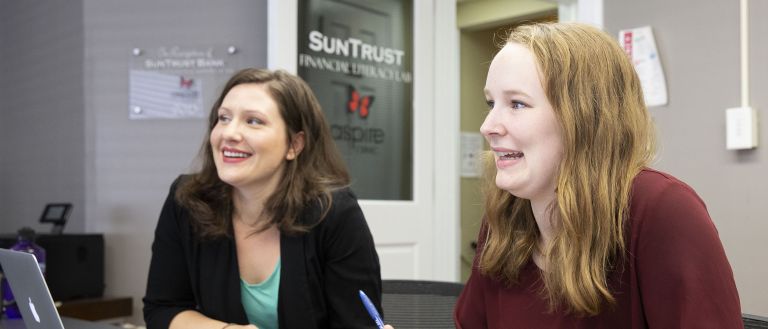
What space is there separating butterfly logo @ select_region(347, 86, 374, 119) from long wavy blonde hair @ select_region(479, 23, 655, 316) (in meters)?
2.21

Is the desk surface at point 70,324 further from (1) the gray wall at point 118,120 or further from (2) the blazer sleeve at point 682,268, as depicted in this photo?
(1) the gray wall at point 118,120

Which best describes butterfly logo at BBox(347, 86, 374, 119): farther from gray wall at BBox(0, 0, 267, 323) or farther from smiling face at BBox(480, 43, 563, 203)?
smiling face at BBox(480, 43, 563, 203)

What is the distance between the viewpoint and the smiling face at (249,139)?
156 cm

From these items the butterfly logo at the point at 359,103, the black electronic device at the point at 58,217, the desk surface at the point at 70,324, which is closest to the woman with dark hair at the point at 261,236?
the desk surface at the point at 70,324

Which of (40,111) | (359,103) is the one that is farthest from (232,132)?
(40,111)

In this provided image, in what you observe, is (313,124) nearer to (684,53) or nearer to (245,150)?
(245,150)

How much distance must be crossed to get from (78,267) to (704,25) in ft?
8.60

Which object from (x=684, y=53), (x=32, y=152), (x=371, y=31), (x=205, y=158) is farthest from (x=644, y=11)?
(x=32, y=152)

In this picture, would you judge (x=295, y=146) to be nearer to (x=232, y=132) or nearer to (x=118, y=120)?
(x=232, y=132)

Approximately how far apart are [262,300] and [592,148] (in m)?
0.90

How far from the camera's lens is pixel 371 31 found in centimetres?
317

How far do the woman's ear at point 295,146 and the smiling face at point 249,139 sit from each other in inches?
0.7

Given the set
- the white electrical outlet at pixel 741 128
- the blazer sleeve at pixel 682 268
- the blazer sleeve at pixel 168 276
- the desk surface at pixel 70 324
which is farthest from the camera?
the white electrical outlet at pixel 741 128

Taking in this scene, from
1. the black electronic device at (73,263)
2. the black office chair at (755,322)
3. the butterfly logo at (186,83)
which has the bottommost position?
the black electronic device at (73,263)
